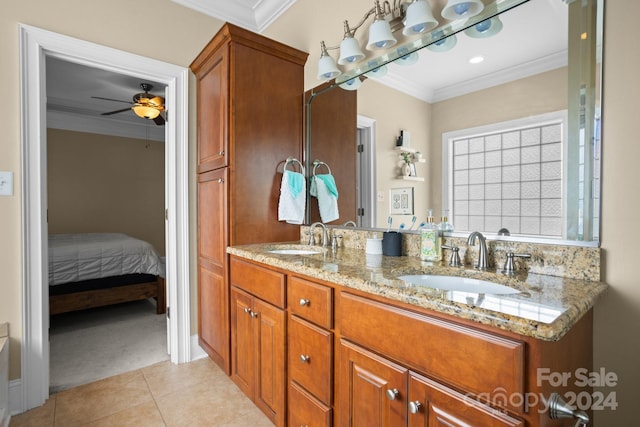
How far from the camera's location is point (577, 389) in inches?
36.5

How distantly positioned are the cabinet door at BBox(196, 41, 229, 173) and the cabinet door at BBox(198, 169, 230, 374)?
109 mm

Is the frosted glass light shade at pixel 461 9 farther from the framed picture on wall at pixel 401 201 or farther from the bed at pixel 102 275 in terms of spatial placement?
the bed at pixel 102 275

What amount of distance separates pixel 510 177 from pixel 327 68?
1272mm

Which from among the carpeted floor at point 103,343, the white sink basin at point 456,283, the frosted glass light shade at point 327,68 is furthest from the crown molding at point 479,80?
the carpeted floor at point 103,343

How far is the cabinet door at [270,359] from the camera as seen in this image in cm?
143

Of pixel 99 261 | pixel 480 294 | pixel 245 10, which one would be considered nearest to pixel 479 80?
pixel 480 294

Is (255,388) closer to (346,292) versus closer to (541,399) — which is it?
(346,292)

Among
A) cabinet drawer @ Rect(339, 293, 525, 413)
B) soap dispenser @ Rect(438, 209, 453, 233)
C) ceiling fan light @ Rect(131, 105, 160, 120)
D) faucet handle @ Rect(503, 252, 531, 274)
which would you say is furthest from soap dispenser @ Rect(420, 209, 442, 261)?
ceiling fan light @ Rect(131, 105, 160, 120)

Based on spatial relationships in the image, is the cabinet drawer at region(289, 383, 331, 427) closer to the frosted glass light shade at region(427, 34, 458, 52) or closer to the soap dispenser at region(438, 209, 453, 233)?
the soap dispenser at region(438, 209, 453, 233)

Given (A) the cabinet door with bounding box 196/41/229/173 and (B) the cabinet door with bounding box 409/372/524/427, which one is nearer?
(B) the cabinet door with bounding box 409/372/524/427

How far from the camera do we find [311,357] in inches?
49.5

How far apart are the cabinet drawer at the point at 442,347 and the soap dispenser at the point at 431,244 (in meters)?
0.48

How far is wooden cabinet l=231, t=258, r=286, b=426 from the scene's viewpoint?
1.45 metres

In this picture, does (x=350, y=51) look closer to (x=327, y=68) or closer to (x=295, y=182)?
(x=327, y=68)
